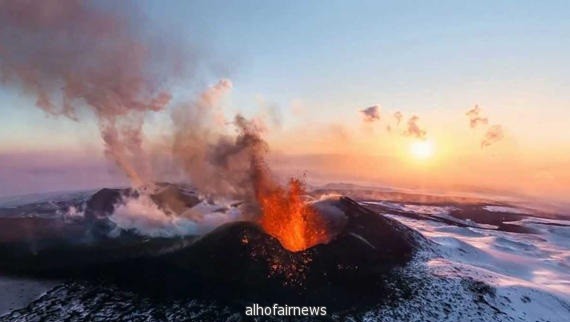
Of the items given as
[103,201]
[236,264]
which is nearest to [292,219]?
[236,264]

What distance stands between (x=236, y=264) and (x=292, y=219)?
57.2 feet

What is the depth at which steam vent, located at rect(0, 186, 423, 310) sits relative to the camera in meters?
48.2

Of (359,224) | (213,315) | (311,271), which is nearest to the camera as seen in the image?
(213,315)

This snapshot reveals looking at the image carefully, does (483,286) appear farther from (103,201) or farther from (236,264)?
(103,201)

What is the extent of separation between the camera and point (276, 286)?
49.3 m

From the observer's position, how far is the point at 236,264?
174ft

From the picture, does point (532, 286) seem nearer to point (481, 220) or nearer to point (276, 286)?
point (276, 286)

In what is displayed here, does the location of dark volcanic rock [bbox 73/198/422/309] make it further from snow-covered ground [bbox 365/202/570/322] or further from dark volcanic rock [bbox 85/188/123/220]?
dark volcanic rock [bbox 85/188/123/220]

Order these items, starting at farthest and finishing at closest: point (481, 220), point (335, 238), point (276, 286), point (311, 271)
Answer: point (481, 220) < point (335, 238) < point (311, 271) < point (276, 286)

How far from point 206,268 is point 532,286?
141ft

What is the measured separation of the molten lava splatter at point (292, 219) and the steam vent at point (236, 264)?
2481 mm

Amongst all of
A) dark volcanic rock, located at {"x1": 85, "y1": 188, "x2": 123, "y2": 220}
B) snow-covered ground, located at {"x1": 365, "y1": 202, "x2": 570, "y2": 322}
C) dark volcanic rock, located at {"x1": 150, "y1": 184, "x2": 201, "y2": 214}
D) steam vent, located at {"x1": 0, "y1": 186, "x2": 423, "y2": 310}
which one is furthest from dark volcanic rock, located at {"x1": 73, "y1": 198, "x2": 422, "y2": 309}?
dark volcanic rock, located at {"x1": 150, "y1": 184, "x2": 201, "y2": 214}

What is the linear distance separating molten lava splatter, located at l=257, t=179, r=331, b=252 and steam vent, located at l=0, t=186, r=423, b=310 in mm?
2481

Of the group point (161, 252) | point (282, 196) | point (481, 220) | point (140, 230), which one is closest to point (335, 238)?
point (282, 196)
